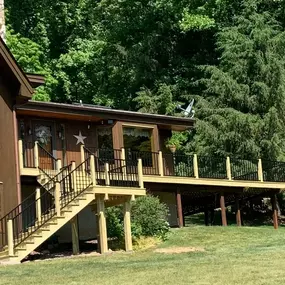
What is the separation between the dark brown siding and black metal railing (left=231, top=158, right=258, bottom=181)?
10327 mm

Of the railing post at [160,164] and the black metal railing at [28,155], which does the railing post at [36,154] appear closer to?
the black metal railing at [28,155]

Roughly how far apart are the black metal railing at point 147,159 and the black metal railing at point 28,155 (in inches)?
163

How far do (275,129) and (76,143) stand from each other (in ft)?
33.8

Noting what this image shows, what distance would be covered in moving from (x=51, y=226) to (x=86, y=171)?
306cm

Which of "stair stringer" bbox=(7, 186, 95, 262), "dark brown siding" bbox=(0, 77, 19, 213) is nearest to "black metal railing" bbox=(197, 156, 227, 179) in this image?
"stair stringer" bbox=(7, 186, 95, 262)

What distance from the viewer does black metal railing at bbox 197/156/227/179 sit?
2847cm

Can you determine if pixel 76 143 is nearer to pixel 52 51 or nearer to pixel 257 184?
pixel 257 184

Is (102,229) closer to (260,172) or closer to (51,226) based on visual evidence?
(51,226)

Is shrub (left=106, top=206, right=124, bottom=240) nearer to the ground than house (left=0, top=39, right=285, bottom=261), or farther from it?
nearer to the ground

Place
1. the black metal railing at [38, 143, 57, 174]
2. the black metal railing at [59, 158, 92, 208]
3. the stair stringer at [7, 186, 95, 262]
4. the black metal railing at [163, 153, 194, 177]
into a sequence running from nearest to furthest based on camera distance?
the stair stringer at [7, 186, 95, 262] → the black metal railing at [59, 158, 92, 208] → the black metal railing at [38, 143, 57, 174] → the black metal railing at [163, 153, 194, 177]

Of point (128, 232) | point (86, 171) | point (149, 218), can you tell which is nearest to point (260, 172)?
point (149, 218)

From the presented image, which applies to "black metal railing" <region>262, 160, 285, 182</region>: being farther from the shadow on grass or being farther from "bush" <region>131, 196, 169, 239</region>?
"bush" <region>131, 196, 169, 239</region>

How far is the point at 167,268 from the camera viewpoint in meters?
15.0

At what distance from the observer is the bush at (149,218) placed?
22.9 metres
